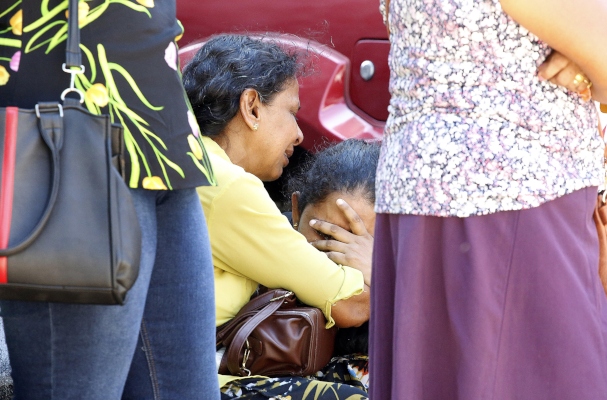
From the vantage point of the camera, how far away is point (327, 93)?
11.1ft

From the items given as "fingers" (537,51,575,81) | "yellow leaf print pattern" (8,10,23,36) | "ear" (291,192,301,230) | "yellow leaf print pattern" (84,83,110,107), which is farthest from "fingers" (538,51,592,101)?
"ear" (291,192,301,230)

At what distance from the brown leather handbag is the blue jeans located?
0.65 meters

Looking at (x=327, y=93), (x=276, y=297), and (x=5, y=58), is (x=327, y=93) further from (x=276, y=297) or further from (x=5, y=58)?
(x=5, y=58)

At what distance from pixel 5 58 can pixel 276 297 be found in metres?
1.18

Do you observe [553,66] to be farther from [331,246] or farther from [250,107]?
[250,107]

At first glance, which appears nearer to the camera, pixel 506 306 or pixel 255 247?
pixel 506 306

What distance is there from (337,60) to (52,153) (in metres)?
2.30

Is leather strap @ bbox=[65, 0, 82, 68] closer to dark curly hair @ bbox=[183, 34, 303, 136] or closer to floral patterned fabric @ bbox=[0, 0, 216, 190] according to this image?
floral patterned fabric @ bbox=[0, 0, 216, 190]

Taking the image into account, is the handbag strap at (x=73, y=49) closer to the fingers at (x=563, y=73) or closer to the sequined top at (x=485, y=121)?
the sequined top at (x=485, y=121)

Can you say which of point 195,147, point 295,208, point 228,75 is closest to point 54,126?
point 195,147

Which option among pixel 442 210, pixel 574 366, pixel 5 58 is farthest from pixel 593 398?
pixel 5 58

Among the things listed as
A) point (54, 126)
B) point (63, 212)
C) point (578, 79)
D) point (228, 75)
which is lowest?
point (63, 212)

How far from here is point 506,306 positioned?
58.6 inches

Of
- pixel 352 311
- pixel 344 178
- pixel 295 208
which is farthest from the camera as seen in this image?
pixel 295 208
